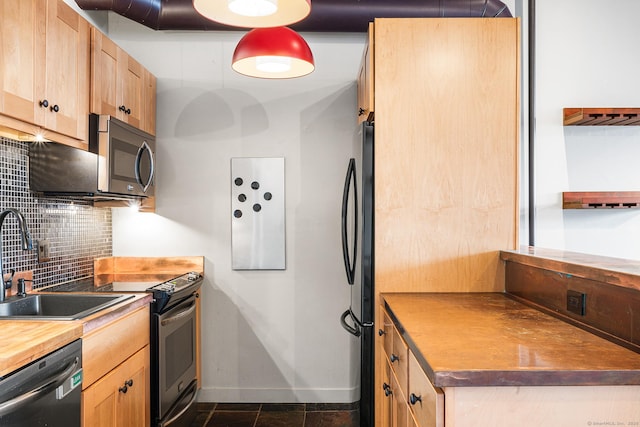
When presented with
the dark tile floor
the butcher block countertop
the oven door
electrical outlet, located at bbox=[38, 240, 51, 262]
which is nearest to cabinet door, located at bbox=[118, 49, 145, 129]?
electrical outlet, located at bbox=[38, 240, 51, 262]

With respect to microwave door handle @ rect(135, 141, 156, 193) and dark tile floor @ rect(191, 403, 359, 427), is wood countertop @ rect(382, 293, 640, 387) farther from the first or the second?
microwave door handle @ rect(135, 141, 156, 193)

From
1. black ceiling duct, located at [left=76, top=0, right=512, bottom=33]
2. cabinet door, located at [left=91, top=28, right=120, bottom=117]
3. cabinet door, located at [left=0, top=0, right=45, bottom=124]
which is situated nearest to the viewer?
cabinet door, located at [left=0, top=0, right=45, bottom=124]

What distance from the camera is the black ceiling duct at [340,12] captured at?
2.81m

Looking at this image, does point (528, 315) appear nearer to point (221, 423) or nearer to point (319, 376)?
point (319, 376)

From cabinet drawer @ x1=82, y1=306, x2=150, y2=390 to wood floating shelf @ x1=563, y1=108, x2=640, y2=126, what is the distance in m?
2.92

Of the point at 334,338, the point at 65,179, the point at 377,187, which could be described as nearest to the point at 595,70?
the point at 377,187

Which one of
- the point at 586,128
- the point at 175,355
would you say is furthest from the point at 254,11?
the point at 586,128

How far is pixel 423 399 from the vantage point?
120 cm

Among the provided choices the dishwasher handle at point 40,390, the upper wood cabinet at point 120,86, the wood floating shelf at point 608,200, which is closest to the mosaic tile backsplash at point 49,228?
the upper wood cabinet at point 120,86

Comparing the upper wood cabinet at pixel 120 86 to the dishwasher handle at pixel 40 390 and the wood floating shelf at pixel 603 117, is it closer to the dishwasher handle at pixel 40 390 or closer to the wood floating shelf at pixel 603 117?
the dishwasher handle at pixel 40 390

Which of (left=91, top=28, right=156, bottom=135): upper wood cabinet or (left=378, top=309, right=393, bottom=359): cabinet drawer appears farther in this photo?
(left=91, top=28, right=156, bottom=135): upper wood cabinet

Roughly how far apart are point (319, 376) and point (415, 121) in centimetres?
197

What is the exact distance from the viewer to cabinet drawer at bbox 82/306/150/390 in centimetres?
175

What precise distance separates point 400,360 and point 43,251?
1988 mm
